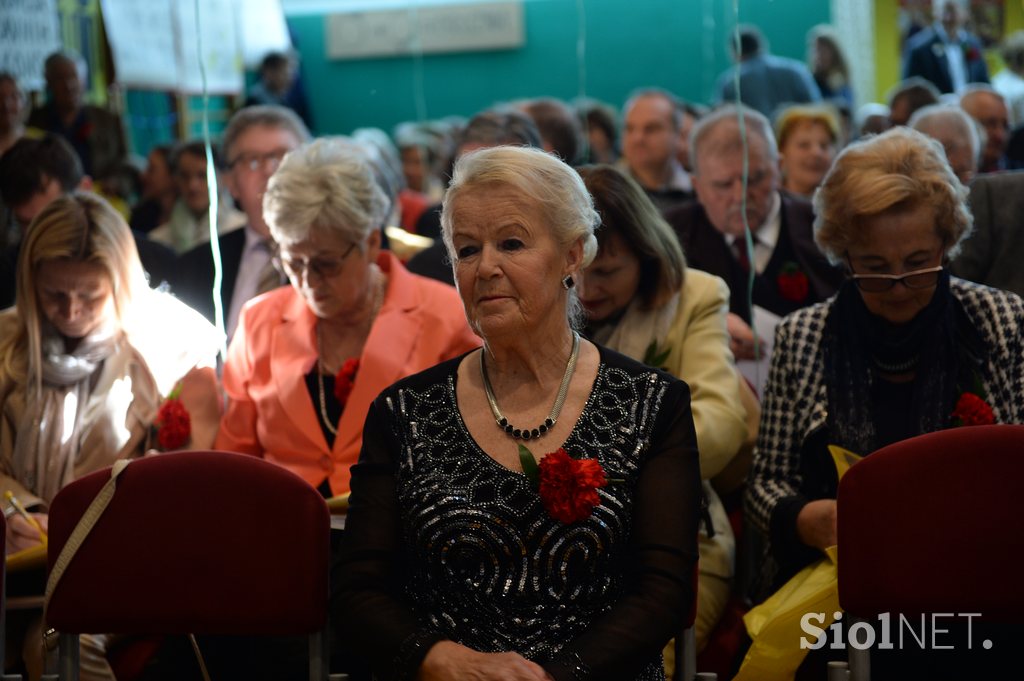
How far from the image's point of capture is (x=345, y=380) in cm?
261

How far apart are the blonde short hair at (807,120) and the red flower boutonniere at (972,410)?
8.11ft

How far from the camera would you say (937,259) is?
7.17 ft

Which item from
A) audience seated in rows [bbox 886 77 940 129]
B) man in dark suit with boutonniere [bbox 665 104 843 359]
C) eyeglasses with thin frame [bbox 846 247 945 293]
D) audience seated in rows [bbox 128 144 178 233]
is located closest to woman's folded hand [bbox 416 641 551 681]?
eyeglasses with thin frame [bbox 846 247 945 293]

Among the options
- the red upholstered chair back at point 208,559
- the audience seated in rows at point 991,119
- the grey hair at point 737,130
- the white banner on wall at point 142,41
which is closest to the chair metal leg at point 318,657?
the red upholstered chair back at point 208,559

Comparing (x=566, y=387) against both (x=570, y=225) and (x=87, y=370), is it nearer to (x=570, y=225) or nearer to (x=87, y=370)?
(x=570, y=225)

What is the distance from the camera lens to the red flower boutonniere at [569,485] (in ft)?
5.60

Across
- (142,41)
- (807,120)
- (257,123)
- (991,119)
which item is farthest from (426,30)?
(257,123)

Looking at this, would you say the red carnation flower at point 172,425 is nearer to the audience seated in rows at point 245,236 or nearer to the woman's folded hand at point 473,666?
the audience seated in rows at point 245,236

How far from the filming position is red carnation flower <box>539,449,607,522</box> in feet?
5.60

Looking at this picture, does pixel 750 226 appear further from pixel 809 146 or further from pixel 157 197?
pixel 157 197

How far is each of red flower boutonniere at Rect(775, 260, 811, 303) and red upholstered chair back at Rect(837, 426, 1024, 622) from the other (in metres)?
1.45

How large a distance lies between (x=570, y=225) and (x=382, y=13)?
962 cm

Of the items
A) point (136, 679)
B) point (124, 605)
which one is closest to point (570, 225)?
point (124, 605)

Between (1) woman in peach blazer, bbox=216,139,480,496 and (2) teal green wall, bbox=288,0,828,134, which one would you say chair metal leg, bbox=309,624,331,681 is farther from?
(2) teal green wall, bbox=288,0,828,134
